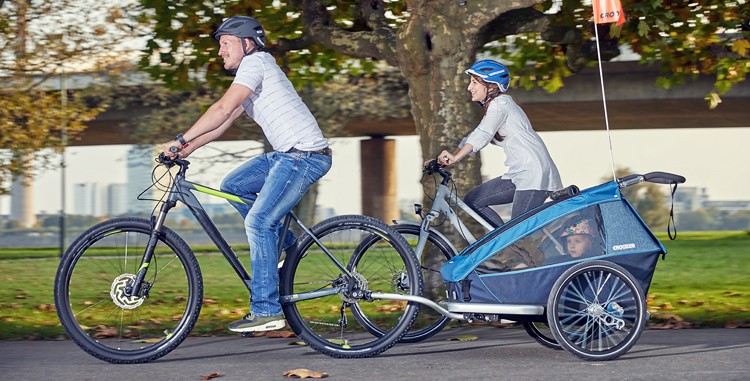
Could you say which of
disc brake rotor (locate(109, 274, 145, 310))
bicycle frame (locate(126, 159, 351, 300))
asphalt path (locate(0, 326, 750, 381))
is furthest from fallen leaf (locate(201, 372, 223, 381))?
disc brake rotor (locate(109, 274, 145, 310))

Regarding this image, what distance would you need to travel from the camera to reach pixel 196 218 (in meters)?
6.70

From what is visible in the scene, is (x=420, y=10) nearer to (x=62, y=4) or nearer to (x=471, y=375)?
(x=471, y=375)

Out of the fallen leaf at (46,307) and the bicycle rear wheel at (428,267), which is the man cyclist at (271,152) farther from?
the fallen leaf at (46,307)

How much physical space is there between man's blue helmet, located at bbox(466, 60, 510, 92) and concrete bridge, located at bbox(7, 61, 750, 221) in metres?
19.2

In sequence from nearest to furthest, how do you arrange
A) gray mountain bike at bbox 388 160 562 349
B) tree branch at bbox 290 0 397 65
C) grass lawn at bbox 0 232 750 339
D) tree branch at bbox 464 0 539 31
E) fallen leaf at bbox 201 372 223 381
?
fallen leaf at bbox 201 372 223 381, gray mountain bike at bbox 388 160 562 349, tree branch at bbox 464 0 539 31, grass lawn at bbox 0 232 750 339, tree branch at bbox 290 0 397 65

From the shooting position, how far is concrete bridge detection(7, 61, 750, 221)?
3422 centimetres

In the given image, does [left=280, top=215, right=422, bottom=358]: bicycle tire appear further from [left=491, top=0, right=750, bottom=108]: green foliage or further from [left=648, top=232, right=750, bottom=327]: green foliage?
[left=491, top=0, right=750, bottom=108]: green foliage

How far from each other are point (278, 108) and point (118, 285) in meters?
1.34

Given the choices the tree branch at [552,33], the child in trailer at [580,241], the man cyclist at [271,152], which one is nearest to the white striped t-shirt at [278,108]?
the man cyclist at [271,152]

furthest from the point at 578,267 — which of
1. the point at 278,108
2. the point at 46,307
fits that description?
the point at 46,307

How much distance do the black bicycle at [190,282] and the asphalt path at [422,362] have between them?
16 cm

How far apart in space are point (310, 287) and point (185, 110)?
64.3 feet

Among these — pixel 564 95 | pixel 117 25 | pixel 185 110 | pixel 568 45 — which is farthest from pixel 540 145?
pixel 564 95

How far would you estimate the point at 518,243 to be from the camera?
6645 millimetres
